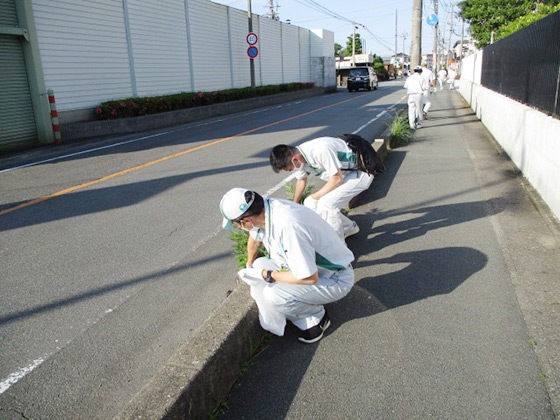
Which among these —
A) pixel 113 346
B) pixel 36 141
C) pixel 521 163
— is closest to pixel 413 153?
pixel 521 163

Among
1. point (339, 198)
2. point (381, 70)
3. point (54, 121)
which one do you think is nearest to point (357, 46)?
point (381, 70)

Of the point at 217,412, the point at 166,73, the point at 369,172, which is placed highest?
the point at 166,73

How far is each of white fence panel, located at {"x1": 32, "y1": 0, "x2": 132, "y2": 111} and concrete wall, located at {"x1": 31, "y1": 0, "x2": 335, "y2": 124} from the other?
29mm

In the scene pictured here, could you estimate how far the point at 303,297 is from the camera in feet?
10.4

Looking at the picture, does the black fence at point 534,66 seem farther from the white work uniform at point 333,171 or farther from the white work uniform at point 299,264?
the white work uniform at point 299,264

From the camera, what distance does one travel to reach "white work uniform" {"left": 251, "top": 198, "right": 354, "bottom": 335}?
9.53 feet

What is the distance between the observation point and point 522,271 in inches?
167

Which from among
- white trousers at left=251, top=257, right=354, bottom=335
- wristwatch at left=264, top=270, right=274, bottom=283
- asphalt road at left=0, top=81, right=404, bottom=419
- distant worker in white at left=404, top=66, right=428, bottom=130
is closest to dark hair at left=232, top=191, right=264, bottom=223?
wristwatch at left=264, top=270, right=274, bottom=283

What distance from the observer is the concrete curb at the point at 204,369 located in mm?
2328

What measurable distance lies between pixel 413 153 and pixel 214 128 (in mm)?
7259

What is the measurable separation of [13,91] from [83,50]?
374 centimetres

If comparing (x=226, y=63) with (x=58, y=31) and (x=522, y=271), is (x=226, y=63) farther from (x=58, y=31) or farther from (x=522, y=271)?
(x=522, y=271)

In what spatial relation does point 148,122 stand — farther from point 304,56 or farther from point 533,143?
point 304,56

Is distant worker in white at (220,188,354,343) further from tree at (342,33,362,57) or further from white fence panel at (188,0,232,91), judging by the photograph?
tree at (342,33,362,57)
